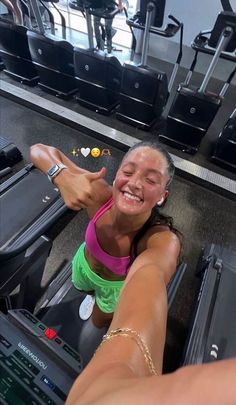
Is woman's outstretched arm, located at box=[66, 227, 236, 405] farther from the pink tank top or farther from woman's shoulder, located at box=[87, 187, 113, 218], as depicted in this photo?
woman's shoulder, located at box=[87, 187, 113, 218]

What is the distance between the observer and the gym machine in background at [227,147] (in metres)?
2.58

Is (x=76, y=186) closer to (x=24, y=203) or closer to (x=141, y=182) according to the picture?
(x=141, y=182)

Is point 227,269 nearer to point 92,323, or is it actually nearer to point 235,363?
point 92,323

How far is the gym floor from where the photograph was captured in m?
1.92

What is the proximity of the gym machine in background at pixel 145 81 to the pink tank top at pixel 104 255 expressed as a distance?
2.01 metres

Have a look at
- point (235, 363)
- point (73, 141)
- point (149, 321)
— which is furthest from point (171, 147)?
point (235, 363)

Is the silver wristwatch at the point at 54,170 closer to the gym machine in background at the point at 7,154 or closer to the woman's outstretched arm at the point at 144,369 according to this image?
the woman's outstretched arm at the point at 144,369

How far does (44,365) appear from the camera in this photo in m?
0.72

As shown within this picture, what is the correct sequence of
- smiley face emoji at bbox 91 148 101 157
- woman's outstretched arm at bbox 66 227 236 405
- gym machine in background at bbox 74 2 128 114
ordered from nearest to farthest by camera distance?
woman's outstretched arm at bbox 66 227 236 405, gym machine in background at bbox 74 2 128 114, smiley face emoji at bbox 91 148 101 157

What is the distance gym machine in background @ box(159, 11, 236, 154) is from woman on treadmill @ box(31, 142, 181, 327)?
1.74 meters

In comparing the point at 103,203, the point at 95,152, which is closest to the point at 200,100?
the point at 95,152

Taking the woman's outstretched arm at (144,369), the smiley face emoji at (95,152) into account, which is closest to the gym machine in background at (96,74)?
the smiley face emoji at (95,152)

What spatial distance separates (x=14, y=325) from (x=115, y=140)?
102 inches

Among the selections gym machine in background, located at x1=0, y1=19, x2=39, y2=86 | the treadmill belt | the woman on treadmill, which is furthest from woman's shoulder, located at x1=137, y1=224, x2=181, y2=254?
gym machine in background, located at x1=0, y1=19, x2=39, y2=86
